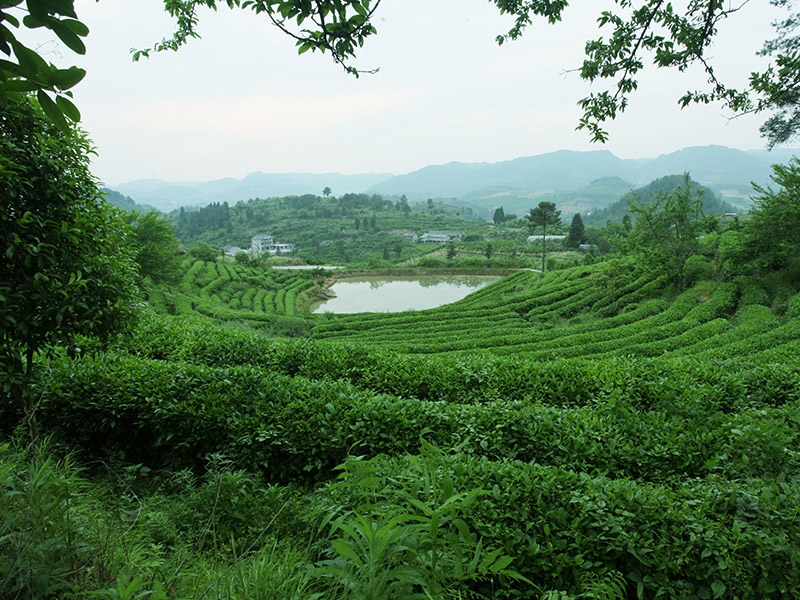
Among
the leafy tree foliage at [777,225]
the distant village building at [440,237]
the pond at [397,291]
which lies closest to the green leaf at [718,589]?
the leafy tree foliage at [777,225]

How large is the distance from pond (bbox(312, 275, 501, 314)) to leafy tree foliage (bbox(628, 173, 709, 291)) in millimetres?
18513

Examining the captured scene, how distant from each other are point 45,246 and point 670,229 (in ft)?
66.5

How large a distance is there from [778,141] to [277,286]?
40566 millimetres

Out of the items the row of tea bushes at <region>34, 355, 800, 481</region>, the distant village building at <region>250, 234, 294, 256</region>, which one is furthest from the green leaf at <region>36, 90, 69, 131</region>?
the distant village building at <region>250, 234, 294, 256</region>

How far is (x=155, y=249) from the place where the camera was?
2239cm

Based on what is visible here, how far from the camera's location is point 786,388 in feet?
16.3

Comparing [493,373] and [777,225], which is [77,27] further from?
[777,225]

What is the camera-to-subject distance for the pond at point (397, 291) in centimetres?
3513

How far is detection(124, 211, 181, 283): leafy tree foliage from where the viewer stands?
2211cm

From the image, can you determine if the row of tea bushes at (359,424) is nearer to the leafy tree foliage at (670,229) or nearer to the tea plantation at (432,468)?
the tea plantation at (432,468)

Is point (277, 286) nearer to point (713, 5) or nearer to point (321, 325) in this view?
point (321, 325)

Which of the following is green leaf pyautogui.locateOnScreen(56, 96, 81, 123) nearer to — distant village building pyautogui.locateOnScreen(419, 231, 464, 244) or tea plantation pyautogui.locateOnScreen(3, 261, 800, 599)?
tea plantation pyautogui.locateOnScreen(3, 261, 800, 599)

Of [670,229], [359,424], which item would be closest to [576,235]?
[670,229]

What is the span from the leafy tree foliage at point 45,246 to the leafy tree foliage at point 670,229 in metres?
19.2
